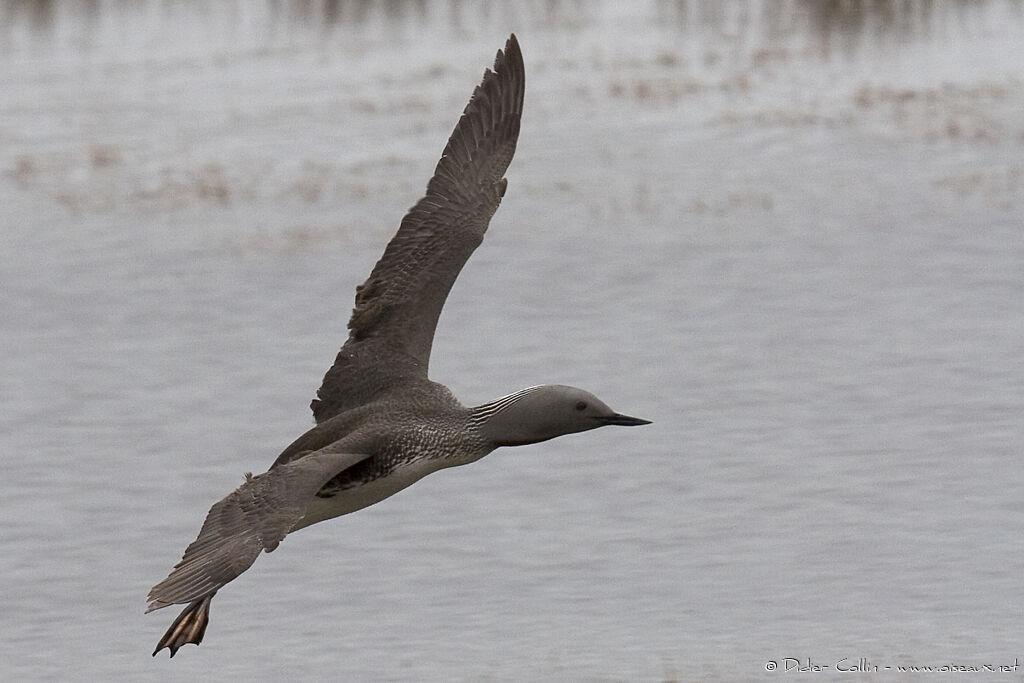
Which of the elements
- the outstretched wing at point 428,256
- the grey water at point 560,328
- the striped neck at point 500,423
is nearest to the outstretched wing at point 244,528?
the striped neck at point 500,423

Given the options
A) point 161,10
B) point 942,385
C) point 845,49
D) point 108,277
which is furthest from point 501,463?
point 161,10

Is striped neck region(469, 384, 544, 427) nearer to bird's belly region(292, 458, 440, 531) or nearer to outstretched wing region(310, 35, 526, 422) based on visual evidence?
bird's belly region(292, 458, 440, 531)

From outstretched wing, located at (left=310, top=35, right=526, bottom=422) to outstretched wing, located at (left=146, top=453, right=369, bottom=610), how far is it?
1.23m

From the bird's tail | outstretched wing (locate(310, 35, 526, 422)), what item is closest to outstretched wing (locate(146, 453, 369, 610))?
the bird's tail

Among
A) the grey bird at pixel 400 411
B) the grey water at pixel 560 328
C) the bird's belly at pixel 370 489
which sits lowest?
the grey water at pixel 560 328

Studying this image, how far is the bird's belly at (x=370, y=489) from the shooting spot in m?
9.24

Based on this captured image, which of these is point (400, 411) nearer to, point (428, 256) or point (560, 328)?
point (428, 256)

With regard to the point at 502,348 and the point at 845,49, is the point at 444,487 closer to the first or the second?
the point at 502,348

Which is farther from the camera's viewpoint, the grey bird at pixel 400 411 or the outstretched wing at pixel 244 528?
the grey bird at pixel 400 411

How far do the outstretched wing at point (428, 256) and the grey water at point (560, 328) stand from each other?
5.04ft

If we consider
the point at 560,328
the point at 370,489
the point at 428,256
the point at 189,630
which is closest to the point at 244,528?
the point at 370,489

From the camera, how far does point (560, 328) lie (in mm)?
16062

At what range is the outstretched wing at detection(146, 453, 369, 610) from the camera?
8.08 metres

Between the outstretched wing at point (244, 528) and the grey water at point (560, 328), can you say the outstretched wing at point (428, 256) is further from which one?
the grey water at point (560, 328)
